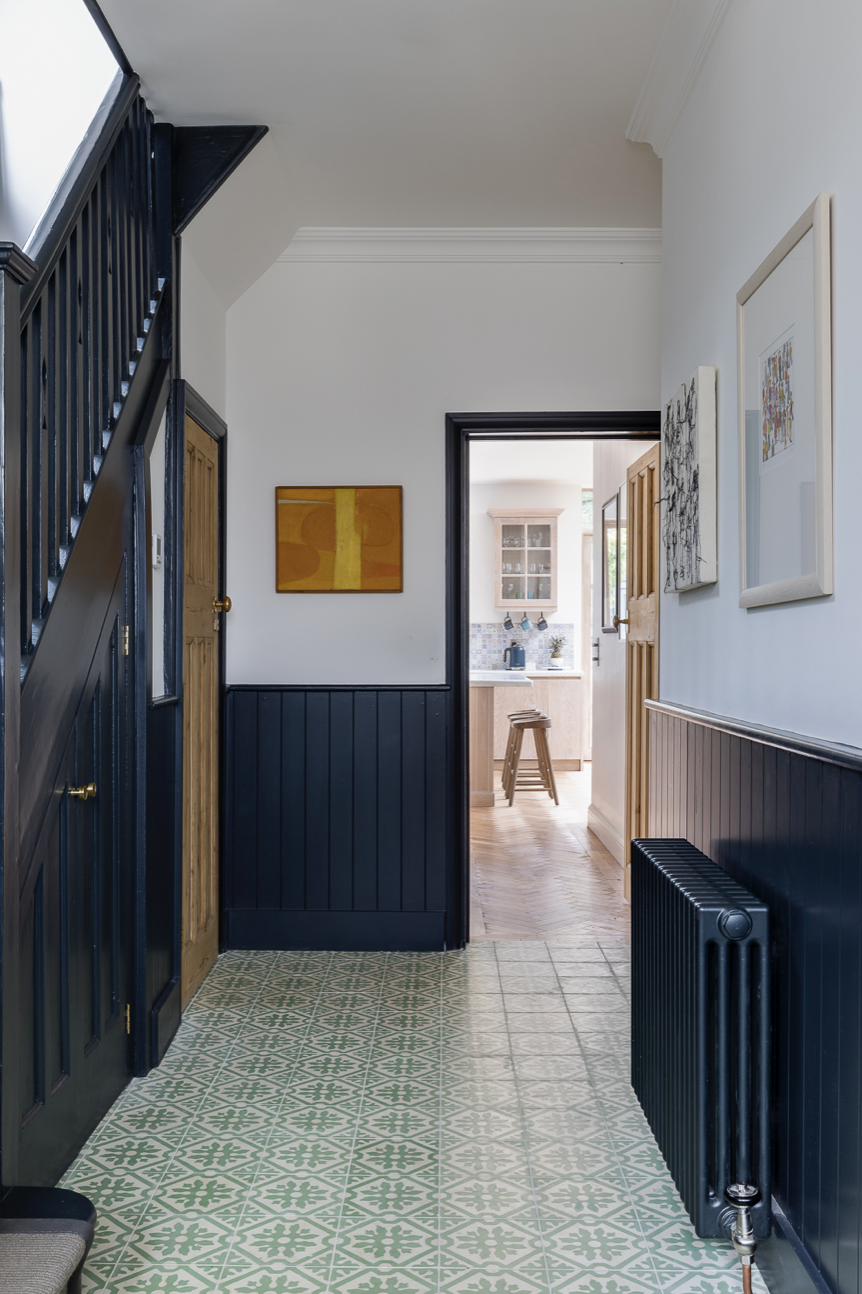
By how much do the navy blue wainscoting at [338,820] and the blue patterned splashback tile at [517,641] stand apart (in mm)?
5727

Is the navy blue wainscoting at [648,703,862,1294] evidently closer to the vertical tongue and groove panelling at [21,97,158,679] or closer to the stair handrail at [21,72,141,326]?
the vertical tongue and groove panelling at [21,97,158,679]

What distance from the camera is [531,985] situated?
3600 mm

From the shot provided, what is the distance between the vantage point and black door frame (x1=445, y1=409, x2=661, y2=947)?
13.4 feet

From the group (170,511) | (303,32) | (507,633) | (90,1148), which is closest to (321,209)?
(303,32)

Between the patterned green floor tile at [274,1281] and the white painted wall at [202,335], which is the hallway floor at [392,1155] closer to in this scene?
the patterned green floor tile at [274,1281]

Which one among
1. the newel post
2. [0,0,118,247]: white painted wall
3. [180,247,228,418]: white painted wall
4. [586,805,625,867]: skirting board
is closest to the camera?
the newel post

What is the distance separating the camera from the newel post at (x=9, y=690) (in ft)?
5.81

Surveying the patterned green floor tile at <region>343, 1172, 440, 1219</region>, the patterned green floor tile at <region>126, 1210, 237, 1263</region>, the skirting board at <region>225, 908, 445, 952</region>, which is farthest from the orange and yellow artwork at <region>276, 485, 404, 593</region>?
the patterned green floor tile at <region>126, 1210, 237, 1263</region>

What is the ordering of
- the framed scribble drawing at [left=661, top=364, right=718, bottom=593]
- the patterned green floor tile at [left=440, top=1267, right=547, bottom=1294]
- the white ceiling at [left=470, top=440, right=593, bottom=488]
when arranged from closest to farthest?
the patterned green floor tile at [left=440, top=1267, right=547, bottom=1294]
the framed scribble drawing at [left=661, top=364, right=718, bottom=593]
the white ceiling at [left=470, top=440, right=593, bottom=488]

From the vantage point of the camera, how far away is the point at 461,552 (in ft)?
13.5

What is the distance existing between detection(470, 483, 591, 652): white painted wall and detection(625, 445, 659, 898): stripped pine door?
473cm

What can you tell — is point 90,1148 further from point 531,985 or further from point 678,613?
point 678,613

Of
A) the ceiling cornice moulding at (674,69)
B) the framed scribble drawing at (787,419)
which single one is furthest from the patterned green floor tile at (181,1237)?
the ceiling cornice moulding at (674,69)

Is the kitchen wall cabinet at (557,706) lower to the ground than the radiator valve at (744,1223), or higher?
higher
